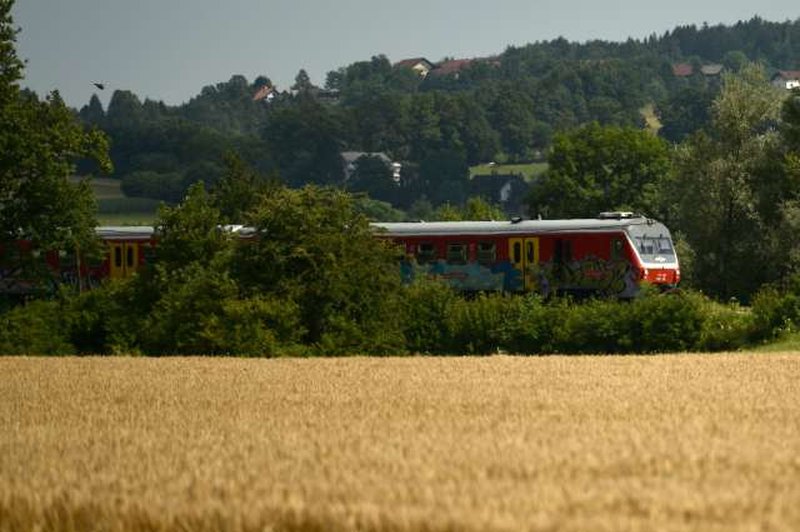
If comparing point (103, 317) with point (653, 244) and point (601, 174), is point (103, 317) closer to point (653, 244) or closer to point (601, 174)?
point (653, 244)

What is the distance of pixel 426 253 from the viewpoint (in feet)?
185

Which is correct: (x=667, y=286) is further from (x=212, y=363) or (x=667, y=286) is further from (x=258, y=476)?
(x=258, y=476)

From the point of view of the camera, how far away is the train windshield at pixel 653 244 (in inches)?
2184

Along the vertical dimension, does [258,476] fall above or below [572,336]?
above

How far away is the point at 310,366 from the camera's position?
30906 millimetres

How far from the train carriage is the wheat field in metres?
28.0

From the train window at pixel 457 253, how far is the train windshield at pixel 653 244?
501cm

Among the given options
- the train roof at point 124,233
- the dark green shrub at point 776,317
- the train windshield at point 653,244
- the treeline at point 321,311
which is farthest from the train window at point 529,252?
the dark green shrub at point 776,317

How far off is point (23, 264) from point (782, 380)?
3805cm

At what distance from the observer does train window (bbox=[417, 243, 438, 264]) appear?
2212 inches

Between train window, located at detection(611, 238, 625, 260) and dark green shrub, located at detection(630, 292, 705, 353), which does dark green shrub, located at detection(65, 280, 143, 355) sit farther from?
train window, located at detection(611, 238, 625, 260)

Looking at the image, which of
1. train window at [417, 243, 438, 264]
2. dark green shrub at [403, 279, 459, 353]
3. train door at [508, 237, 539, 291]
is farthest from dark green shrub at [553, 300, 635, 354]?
train window at [417, 243, 438, 264]

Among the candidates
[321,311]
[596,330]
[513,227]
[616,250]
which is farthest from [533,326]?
[513,227]

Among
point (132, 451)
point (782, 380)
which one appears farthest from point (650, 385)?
point (132, 451)
